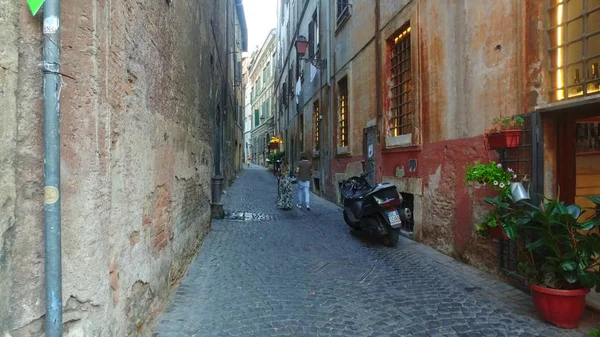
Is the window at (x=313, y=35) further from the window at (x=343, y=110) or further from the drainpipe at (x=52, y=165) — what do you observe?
the drainpipe at (x=52, y=165)

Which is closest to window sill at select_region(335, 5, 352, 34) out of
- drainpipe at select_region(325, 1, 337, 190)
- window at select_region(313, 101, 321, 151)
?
drainpipe at select_region(325, 1, 337, 190)

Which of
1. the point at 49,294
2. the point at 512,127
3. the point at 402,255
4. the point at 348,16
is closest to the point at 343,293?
the point at 402,255

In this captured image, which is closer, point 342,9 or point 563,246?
point 563,246

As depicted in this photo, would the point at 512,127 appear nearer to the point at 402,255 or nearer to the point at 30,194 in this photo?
the point at 402,255

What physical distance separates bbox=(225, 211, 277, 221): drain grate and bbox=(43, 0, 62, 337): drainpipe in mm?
7588

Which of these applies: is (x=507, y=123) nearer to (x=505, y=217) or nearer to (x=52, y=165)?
(x=505, y=217)

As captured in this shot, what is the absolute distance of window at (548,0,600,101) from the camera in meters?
4.00

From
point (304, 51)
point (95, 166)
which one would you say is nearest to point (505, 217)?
point (95, 166)

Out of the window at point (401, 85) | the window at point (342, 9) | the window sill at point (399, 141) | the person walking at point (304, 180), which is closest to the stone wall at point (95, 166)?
the window sill at point (399, 141)

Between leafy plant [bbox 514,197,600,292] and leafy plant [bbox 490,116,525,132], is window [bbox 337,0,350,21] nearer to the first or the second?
leafy plant [bbox 490,116,525,132]

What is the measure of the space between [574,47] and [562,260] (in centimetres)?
221

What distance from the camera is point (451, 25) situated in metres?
6.01

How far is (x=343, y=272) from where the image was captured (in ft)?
17.7

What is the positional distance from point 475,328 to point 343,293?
141 cm
